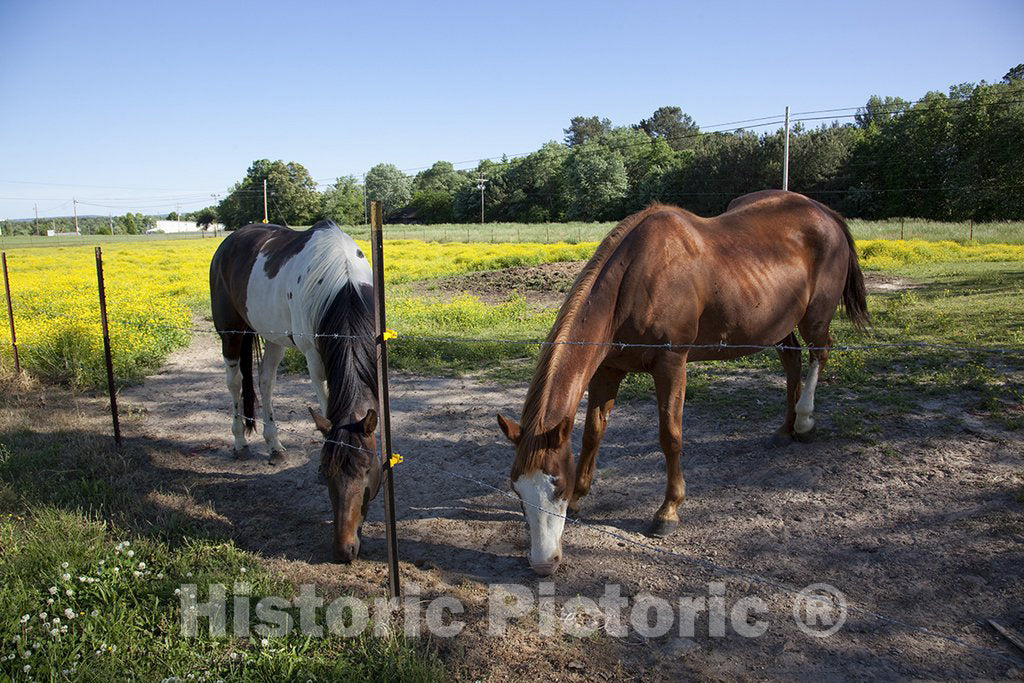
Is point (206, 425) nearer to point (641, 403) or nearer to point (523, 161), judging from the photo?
point (641, 403)

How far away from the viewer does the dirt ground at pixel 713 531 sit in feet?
9.11

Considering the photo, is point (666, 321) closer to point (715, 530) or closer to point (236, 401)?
point (715, 530)

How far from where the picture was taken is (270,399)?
5.51 meters

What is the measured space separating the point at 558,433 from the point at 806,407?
289cm

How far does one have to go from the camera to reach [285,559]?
12.1ft

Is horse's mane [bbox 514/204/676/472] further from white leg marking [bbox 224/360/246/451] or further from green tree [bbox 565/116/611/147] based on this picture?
green tree [bbox 565/116/611/147]

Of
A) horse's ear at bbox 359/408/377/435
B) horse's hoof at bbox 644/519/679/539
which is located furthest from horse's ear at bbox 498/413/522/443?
horse's hoof at bbox 644/519/679/539

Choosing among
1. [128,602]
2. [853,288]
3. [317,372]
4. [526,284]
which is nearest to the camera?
[128,602]

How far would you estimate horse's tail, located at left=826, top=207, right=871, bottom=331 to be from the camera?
5.44 meters

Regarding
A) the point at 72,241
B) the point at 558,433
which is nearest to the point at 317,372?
the point at 558,433

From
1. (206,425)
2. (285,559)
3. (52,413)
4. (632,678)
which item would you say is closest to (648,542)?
(632,678)

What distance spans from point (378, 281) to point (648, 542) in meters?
2.34

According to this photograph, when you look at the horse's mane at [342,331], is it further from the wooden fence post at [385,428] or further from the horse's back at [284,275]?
the wooden fence post at [385,428]

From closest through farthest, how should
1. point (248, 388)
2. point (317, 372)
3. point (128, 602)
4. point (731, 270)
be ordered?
1. point (128, 602)
2. point (731, 270)
3. point (317, 372)
4. point (248, 388)
